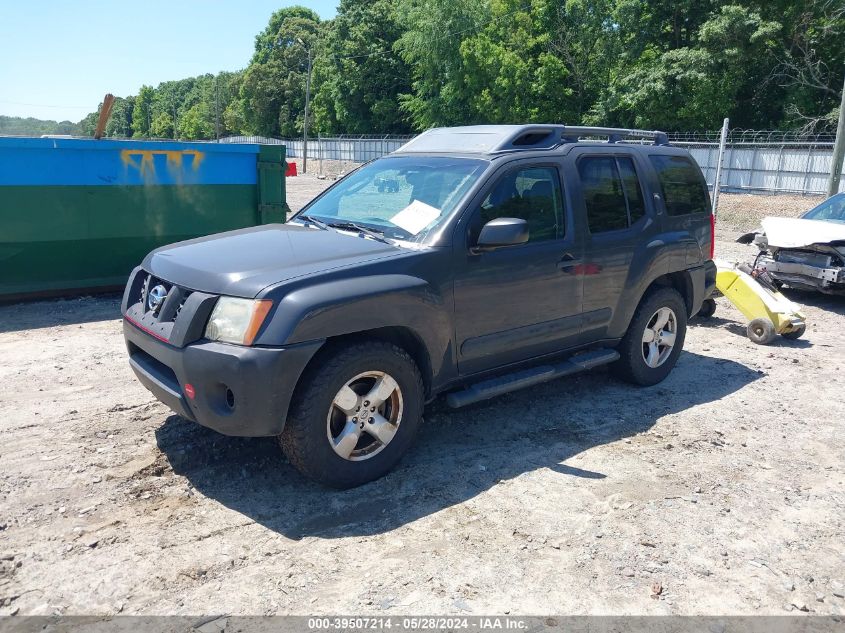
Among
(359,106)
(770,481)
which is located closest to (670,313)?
(770,481)

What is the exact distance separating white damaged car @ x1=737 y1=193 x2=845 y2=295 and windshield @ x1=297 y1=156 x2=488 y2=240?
6502 millimetres

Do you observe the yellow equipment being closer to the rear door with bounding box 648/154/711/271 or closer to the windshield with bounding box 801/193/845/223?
the rear door with bounding box 648/154/711/271

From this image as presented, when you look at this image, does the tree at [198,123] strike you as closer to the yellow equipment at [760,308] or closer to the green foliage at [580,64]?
the green foliage at [580,64]

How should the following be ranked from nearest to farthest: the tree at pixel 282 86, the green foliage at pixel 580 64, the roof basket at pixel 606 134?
the roof basket at pixel 606 134, the green foliage at pixel 580 64, the tree at pixel 282 86

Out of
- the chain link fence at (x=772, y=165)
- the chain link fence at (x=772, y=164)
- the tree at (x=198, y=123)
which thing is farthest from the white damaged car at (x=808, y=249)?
the tree at (x=198, y=123)

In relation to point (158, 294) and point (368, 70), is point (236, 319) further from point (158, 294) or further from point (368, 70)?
point (368, 70)

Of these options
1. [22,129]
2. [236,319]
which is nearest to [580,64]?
[22,129]

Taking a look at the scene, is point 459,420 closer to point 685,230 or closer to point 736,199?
point 685,230

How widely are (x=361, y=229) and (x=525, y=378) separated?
4.90 ft

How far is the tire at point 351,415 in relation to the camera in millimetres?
3639

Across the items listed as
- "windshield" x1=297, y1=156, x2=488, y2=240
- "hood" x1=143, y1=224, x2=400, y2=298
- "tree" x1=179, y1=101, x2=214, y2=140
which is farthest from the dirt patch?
"tree" x1=179, y1=101, x2=214, y2=140

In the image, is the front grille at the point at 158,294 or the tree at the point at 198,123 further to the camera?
the tree at the point at 198,123

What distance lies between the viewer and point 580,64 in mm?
43250

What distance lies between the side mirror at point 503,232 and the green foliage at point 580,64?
34.5ft
